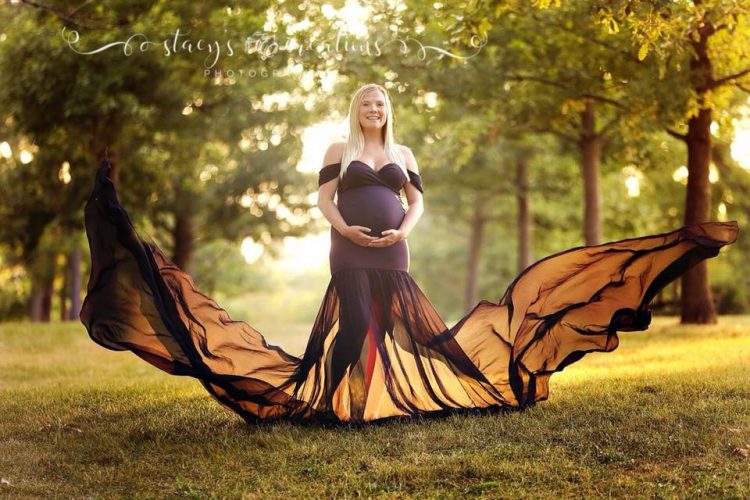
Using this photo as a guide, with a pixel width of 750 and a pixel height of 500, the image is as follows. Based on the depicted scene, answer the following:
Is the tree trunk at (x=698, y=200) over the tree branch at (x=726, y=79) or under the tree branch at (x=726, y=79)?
under

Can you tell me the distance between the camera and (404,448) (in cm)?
566

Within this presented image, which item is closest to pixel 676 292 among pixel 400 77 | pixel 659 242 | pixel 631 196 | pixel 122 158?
pixel 631 196

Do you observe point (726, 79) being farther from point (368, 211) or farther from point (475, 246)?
point (475, 246)

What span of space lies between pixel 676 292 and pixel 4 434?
2564 centimetres

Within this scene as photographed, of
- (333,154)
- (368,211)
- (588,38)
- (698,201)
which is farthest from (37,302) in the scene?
(368,211)

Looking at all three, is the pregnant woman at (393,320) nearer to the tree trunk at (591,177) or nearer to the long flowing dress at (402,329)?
the long flowing dress at (402,329)

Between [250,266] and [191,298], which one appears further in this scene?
[250,266]

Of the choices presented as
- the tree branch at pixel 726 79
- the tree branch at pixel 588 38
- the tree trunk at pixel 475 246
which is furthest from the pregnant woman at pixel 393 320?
the tree trunk at pixel 475 246

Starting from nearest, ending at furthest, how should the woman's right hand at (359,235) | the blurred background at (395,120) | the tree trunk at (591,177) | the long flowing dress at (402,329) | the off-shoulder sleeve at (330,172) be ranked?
the long flowing dress at (402,329), the woman's right hand at (359,235), the off-shoulder sleeve at (330,172), the blurred background at (395,120), the tree trunk at (591,177)

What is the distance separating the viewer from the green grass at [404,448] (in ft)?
16.4

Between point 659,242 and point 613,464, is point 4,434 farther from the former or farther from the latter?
point 659,242

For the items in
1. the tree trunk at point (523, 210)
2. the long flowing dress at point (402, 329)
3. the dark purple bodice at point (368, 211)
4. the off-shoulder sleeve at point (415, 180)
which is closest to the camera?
the long flowing dress at point (402, 329)

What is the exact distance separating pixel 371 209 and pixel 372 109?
839mm

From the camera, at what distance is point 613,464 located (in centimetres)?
529
